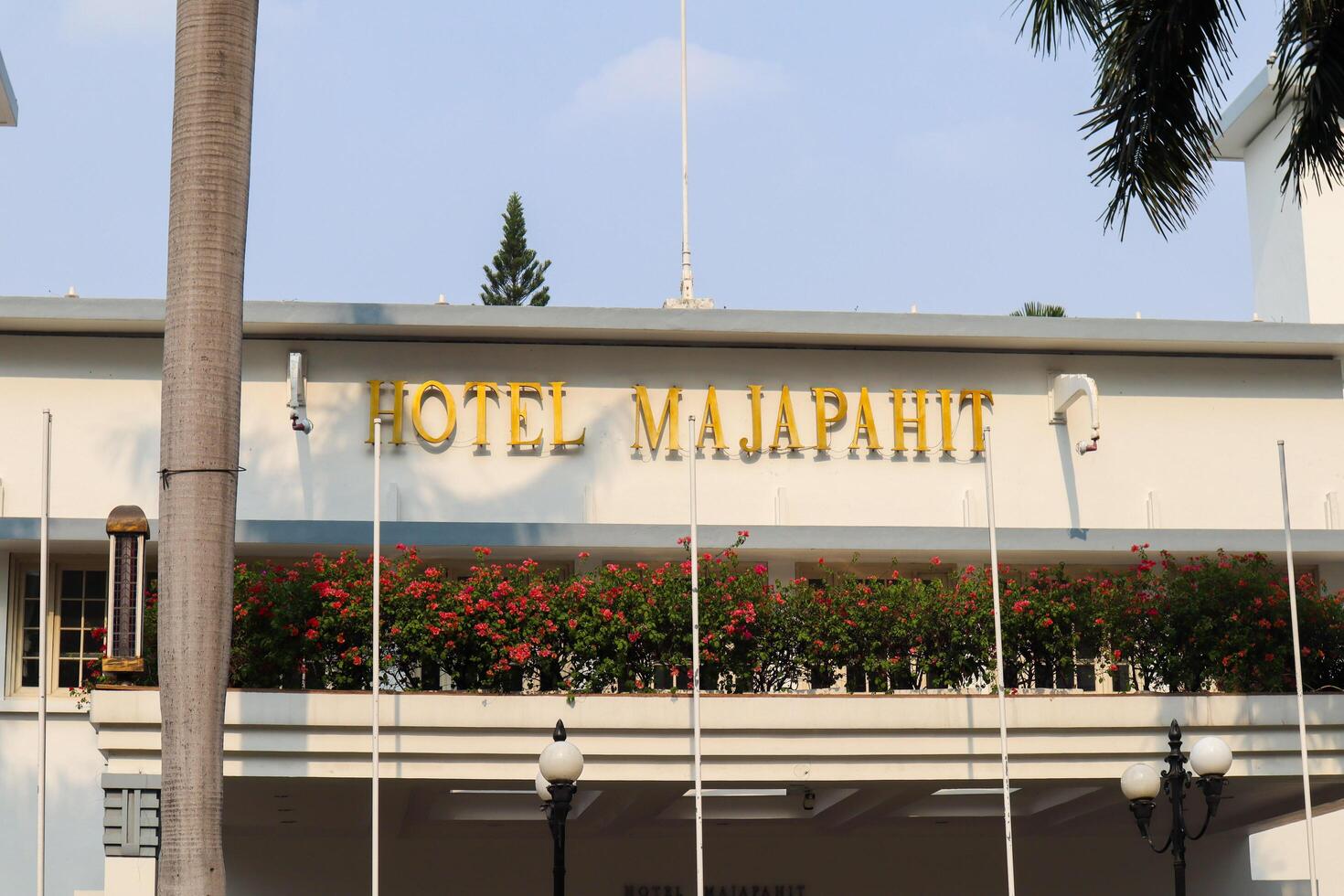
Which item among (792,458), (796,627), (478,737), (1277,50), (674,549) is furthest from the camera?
(792,458)

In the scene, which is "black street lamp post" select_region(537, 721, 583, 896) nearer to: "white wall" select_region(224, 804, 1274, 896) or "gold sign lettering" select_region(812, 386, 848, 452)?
"white wall" select_region(224, 804, 1274, 896)

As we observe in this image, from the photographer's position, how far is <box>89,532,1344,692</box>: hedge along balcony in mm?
15727

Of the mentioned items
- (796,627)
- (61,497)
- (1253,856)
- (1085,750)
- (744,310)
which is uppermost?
(744,310)

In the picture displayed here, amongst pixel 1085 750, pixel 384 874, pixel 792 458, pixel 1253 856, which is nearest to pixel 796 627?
pixel 1085 750

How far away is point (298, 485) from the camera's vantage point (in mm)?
19797

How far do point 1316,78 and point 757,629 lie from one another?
21.9ft

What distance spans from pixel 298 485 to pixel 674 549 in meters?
4.32

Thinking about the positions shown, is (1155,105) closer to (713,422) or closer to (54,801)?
(713,422)

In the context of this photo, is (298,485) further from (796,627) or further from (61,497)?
(796,627)

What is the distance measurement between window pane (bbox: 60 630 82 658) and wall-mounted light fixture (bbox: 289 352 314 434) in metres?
3.24

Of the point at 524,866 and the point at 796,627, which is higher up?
the point at 796,627

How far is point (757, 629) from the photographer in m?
16.2

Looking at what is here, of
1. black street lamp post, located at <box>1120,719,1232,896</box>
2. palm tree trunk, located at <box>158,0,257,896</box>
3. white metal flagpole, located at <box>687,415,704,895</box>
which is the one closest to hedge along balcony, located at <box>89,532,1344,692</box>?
white metal flagpole, located at <box>687,415,704,895</box>

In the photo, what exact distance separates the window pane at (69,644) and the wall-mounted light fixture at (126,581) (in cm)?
402
